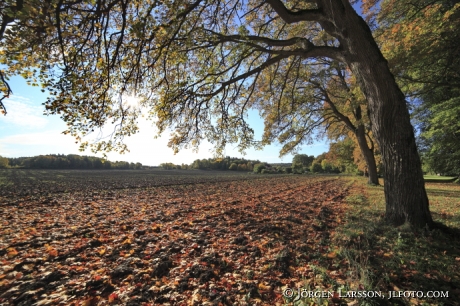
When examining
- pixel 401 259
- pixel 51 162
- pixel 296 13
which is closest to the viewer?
pixel 401 259

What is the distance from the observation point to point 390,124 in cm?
515

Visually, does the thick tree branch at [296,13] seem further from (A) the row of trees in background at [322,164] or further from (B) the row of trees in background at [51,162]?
(B) the row of trees in background at [51,162]

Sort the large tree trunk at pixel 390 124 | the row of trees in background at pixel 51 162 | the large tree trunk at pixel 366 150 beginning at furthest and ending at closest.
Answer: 1. the row of trees in background at pixel 51 162
2. the large tree trunk at pixel 366 150
3. the large tree trunk at pixel 390 124

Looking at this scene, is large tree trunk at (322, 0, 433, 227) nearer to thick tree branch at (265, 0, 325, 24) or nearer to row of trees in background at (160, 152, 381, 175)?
thick tree branch at (265, 0, 325, 24)

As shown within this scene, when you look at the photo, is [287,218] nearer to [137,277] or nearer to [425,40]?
[137,277]

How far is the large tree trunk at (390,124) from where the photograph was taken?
5.01m

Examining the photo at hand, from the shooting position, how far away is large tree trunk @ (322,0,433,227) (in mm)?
5012

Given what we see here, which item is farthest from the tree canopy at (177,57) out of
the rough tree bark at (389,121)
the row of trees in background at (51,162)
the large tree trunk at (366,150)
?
the row of trees in background at (51,162)

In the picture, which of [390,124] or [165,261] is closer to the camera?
[165,261]

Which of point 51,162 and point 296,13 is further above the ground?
point 296,13

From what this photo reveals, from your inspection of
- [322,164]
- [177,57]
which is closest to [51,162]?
[177,57]

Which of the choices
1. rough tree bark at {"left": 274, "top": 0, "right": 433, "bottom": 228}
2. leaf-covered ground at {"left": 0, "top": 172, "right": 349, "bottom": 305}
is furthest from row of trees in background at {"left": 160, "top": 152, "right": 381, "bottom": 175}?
rough tree bark at {"left": 274, "top": 0, "right": 433, "bottom": 228}

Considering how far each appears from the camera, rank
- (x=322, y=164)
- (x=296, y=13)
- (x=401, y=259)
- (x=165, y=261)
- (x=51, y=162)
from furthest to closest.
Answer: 1. (x=322, y=164)
2. (x=51, y=162)
3. (x=296, y=13)
4. (x=165, y=261)
5. (x=401, y=259)

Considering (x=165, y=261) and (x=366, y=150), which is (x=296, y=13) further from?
(x=366, y=150)
